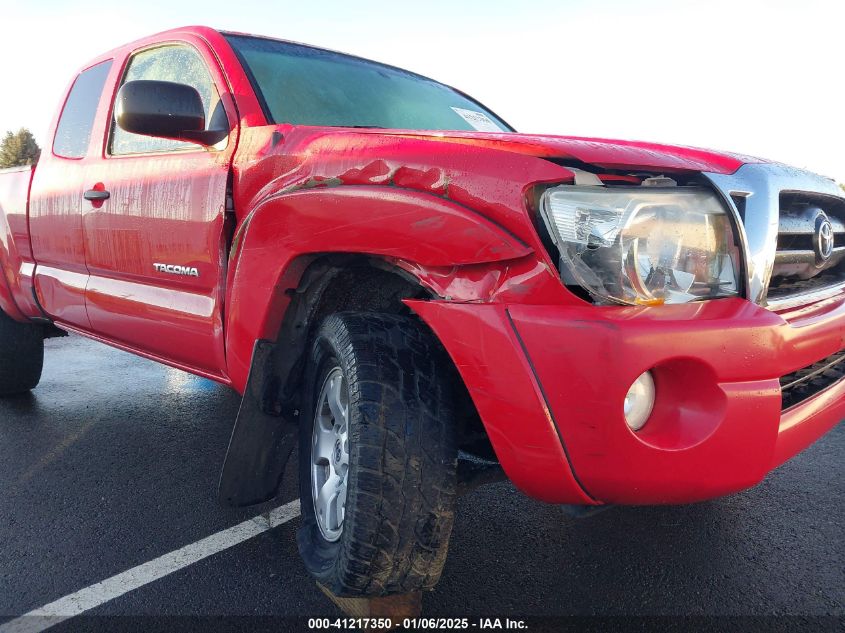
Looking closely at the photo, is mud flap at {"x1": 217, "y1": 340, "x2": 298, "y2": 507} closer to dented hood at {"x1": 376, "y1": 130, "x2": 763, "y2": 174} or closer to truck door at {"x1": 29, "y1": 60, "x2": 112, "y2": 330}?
dented hood at {"x1": 376, "y1": 130, "x2": 763, "y2": 174}

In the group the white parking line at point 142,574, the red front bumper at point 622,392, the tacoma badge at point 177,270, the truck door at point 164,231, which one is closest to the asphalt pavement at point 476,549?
the white parking line at point 142,574

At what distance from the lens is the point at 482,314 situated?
1.47m

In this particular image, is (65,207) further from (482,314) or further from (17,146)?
(17,146)

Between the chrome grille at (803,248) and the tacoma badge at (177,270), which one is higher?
the chrome grille at (803,248)

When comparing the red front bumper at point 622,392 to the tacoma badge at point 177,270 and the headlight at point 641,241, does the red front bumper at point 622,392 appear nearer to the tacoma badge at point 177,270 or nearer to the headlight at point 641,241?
the headlight at point 641,241

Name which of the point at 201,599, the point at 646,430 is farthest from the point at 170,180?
the point at 646,430

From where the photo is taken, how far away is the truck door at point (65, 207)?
3.30 m

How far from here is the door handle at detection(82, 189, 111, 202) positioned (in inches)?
118

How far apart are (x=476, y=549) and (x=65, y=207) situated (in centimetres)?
255

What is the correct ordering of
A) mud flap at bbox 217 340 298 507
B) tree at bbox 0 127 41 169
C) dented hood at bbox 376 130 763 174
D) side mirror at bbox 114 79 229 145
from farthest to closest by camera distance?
tree at bbox 0 127 41 169, side mirror at bbox 114 79 229 145, mud flap at bbox 217 340 298 507, dented hood at bbox 376 130 763 174

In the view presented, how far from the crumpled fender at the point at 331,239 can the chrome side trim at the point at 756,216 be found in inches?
20.1

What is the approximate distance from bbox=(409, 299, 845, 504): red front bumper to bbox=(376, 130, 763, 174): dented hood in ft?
1.08

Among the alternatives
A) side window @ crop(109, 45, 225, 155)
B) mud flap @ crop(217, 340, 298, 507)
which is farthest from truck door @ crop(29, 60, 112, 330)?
mud flap @ crop(217, 340, 298, 507)

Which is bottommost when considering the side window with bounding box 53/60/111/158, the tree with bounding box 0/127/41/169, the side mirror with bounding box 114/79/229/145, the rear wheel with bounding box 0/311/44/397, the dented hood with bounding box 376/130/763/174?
the tree with bounding box 0/127/41/169
